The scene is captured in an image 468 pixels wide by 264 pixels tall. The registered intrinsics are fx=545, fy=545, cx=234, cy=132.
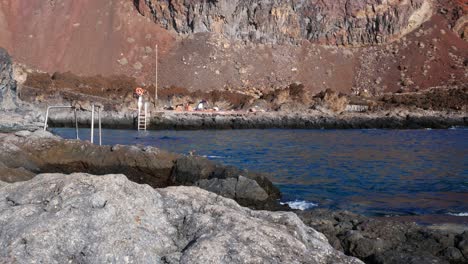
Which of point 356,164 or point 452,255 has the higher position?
point 452,255

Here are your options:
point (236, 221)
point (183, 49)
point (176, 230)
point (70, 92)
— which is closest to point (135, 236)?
point (176, 230)

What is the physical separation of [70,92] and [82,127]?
841 cm

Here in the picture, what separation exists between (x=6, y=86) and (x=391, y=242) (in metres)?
29.1

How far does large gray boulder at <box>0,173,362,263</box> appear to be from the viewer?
13.8 feet

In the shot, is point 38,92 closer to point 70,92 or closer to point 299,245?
point 70,92

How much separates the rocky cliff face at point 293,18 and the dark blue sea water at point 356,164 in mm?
32513

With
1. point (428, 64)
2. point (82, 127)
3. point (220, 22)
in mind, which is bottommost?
point (82, 127)

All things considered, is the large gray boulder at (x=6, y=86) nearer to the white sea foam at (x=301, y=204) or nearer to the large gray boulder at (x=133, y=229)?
the white sea foam at (x=301, y=204)

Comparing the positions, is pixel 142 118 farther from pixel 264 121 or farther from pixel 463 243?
pixel 463 243

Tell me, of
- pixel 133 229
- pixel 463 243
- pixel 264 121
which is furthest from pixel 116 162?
pixel 264 121

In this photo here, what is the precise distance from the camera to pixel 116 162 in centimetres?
1430

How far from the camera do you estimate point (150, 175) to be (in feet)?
45.4

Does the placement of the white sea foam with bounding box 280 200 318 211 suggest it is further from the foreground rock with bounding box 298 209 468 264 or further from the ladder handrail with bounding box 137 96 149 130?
the ladder handrail with bounding box 137 96 149 130

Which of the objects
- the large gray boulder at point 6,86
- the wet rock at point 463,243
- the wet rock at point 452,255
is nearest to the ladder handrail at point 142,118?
the large gray boulder at point 6,86
